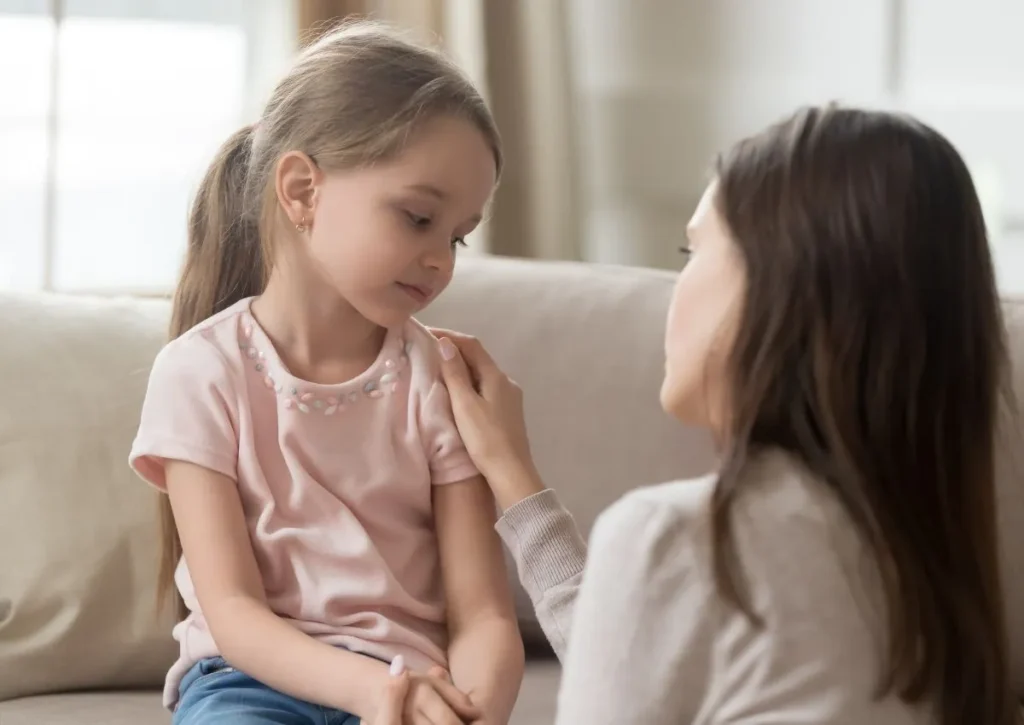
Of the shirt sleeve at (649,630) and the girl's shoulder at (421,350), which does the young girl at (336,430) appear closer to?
the girl's shoulder at (421,350)

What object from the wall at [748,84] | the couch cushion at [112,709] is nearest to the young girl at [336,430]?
the couch cushion at [112,709]

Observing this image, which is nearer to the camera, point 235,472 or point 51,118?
point 235,472

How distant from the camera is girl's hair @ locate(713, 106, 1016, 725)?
89 centimetres

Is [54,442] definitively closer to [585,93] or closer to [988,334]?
[988,334]

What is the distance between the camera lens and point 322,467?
128cm

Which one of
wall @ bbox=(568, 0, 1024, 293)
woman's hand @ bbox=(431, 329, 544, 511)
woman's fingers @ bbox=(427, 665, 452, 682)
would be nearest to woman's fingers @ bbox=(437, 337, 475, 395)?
woman's hand @ bbox=(431, 329, 544, 511)

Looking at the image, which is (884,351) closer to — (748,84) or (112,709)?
(112,709)

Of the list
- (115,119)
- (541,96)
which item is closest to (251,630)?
(115,119)

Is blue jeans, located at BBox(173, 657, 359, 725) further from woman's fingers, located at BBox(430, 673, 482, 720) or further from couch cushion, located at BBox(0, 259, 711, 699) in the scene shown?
couch cushion, located at BBox(0, 259, 711, 699)

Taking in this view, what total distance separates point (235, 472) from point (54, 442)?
383 mm

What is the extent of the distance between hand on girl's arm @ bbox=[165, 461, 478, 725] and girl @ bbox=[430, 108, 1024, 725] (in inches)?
9.7

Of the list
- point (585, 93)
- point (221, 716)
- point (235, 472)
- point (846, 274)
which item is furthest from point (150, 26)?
point (846, 274)

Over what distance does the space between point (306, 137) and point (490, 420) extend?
0.33 metres

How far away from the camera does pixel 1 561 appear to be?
4.92 feet
